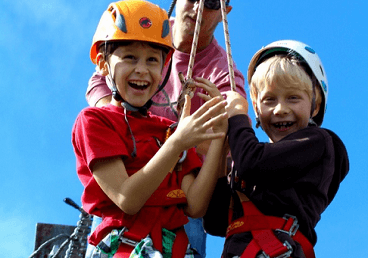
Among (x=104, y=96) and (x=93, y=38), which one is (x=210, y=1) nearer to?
(x=104, y=96)

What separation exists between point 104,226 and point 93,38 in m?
1.42

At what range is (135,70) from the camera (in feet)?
11.6

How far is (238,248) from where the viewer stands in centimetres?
324

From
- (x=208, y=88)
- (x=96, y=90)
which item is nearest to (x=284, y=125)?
(x=208, y=88)

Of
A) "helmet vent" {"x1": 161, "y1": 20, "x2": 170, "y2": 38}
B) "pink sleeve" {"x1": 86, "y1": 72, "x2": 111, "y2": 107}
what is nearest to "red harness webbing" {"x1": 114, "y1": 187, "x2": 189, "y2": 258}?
"helmet vent" {"x1": 161, "y1": 20, "x2": 170, "y2": 38}

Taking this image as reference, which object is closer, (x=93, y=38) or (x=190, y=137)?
(x=190, y=137)

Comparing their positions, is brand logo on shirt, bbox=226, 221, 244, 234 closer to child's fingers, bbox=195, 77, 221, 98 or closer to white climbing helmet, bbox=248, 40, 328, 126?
child's fingers, bbox=195, 77, 221, 98

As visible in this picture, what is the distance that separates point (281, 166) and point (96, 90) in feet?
8.60

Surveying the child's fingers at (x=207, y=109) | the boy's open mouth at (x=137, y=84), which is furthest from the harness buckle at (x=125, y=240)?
the boy's open mouth at (x=137, y=84)

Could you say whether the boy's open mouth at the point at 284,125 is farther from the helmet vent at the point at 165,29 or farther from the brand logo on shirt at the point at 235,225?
the helmet vent at the point at 165,29

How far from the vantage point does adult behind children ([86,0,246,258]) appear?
16.6 ft

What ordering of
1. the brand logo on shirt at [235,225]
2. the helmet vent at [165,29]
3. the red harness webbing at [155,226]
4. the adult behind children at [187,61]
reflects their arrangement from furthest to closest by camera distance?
the adult behind children at [187,61], the helmet vent at [165,29], the brand logo on shirt at [235,225], the red harness webbing at [155,226]

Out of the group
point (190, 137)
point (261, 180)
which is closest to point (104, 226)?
point (190, 137)

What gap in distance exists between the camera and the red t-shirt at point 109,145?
10.7 feet
